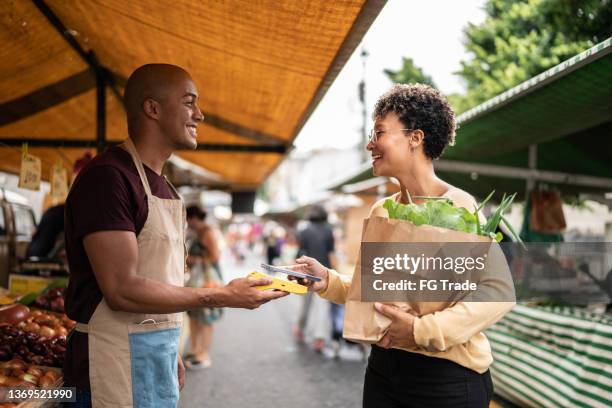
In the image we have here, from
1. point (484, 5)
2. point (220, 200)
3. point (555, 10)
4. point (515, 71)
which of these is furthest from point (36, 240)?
point (220, 200)

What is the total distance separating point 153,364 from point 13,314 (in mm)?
2256

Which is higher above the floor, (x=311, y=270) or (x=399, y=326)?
Answer: (x=311, y=270)

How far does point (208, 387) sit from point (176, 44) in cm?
411

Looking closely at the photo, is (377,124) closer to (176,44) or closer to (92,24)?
(176,44)

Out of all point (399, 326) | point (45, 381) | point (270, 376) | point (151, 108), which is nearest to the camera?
point (399, 326)

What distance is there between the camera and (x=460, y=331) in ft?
6.82

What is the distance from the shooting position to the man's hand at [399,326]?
2061 mm

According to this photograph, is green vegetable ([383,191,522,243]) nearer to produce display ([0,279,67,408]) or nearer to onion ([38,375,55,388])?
produce display ([0,279,67,408])

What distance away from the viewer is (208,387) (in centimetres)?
672

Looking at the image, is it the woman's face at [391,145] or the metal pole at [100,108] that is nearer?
the woman's face at [391,145]

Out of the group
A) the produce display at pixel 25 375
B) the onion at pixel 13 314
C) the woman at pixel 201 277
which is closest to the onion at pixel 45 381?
the produce display at pixel 25 375

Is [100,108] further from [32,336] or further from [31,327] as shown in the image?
[32,336]
